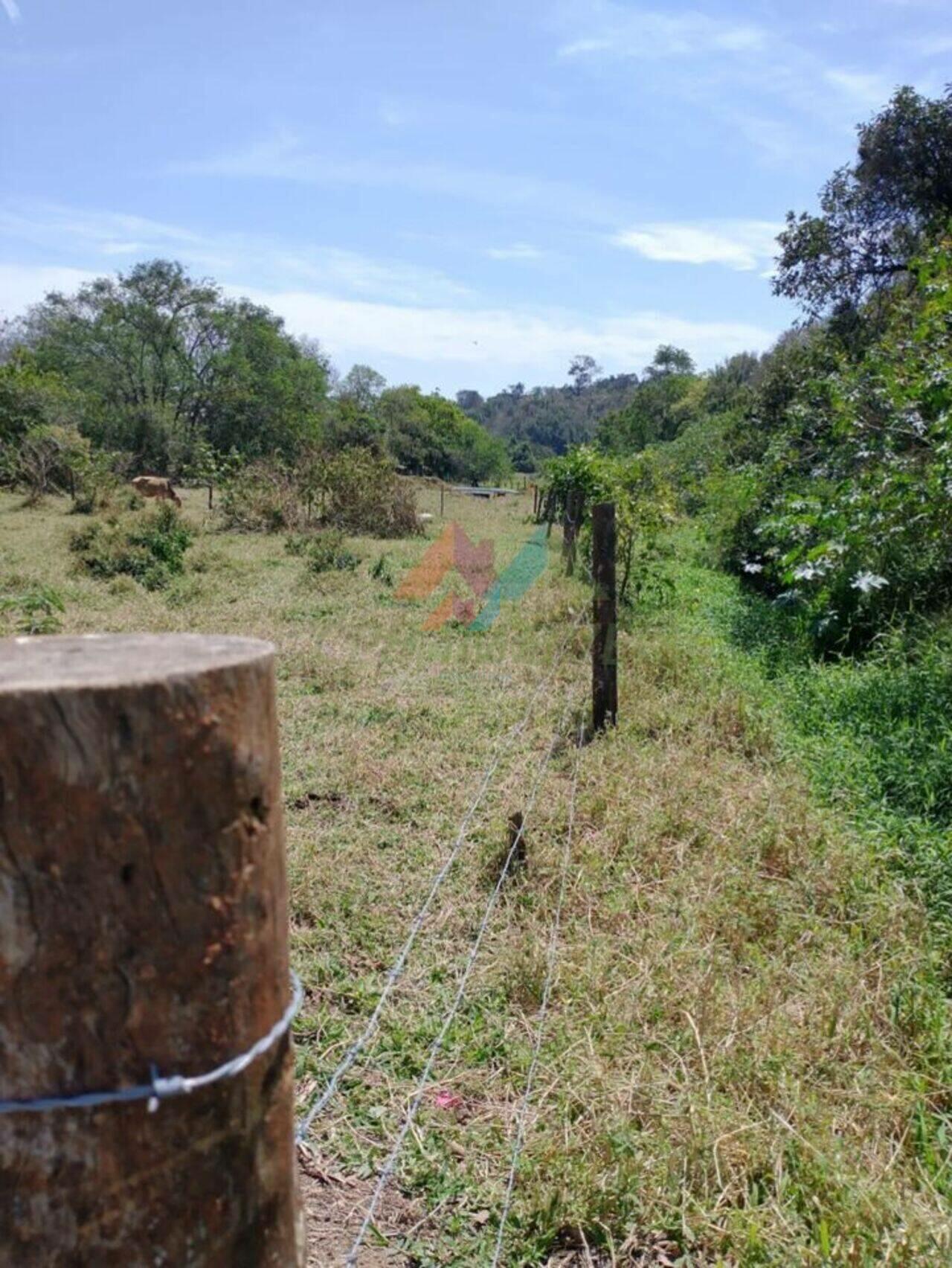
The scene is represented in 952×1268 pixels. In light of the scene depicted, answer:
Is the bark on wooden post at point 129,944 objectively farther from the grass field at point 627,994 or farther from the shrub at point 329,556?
the shrub at point 329,556

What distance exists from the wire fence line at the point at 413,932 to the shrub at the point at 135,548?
583 cm

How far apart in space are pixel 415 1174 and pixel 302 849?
1.78 m

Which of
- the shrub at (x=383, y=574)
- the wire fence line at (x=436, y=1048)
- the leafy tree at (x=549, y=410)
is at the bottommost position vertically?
the wire fence line at (x=436, y=1048)

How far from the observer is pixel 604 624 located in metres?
5.08

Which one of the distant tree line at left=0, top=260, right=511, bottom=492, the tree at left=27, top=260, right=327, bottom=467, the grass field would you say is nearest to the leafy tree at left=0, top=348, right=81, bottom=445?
the distant tree line at left=0, top=260, right=511, bottom=492

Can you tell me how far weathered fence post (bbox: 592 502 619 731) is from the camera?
16.7 feet

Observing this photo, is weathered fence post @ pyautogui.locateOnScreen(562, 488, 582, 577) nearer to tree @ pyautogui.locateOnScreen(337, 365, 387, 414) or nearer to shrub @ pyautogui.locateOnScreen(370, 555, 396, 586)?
shrub @ pyautogui.locateOnScreen(370, 555, 396, 586)

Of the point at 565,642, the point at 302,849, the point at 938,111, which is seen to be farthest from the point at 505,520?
the point at 302,849

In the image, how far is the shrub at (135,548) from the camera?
10.5 m

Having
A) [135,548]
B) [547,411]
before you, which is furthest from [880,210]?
[547,411]

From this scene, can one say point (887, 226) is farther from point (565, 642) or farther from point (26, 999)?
point (26, 999)

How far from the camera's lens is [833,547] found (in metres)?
5.11

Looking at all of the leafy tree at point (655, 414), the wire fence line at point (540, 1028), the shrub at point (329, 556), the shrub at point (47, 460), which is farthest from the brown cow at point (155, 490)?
the leafy tree at point (655, 414)

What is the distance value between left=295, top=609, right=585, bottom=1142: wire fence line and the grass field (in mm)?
42
